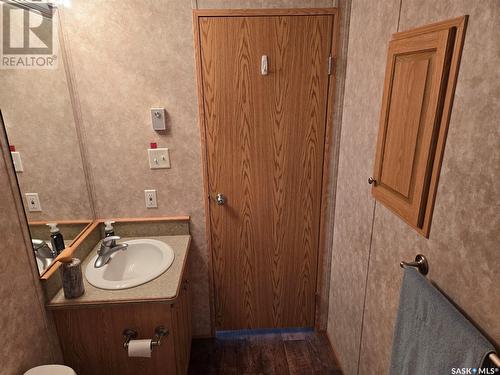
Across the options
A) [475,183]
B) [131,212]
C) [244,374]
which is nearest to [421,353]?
[475,183]

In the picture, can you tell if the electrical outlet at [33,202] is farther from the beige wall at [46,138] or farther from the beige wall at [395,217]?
the beige wall at [395,217]

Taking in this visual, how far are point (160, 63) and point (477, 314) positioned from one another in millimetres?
1813

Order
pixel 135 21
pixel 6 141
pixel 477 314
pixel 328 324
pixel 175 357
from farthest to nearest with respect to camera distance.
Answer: pixel 328 324 → pixel 135 21 → pixel 175 357 → pixel 6 141 → pixel 477 314

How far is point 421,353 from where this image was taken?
99cm

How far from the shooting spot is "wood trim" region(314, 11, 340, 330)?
5.98ft

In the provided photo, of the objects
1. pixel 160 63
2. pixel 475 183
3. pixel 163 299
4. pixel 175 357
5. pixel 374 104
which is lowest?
pixel 175 357

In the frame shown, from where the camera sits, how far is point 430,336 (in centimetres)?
95

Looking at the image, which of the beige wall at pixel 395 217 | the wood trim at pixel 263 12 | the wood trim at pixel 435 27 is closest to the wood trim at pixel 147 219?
the beige wall at pixel 395 217

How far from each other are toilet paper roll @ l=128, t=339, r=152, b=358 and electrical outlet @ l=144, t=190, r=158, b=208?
2.74ft

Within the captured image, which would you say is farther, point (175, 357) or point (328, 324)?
point (328, 324)

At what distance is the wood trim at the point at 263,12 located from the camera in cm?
172

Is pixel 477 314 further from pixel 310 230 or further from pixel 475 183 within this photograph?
pixel 310 230

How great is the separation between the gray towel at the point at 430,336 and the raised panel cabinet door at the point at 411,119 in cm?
24

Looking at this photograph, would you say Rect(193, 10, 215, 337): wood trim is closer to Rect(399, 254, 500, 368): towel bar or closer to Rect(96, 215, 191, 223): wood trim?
Rect(96, 215, 191, 223): wood trim
